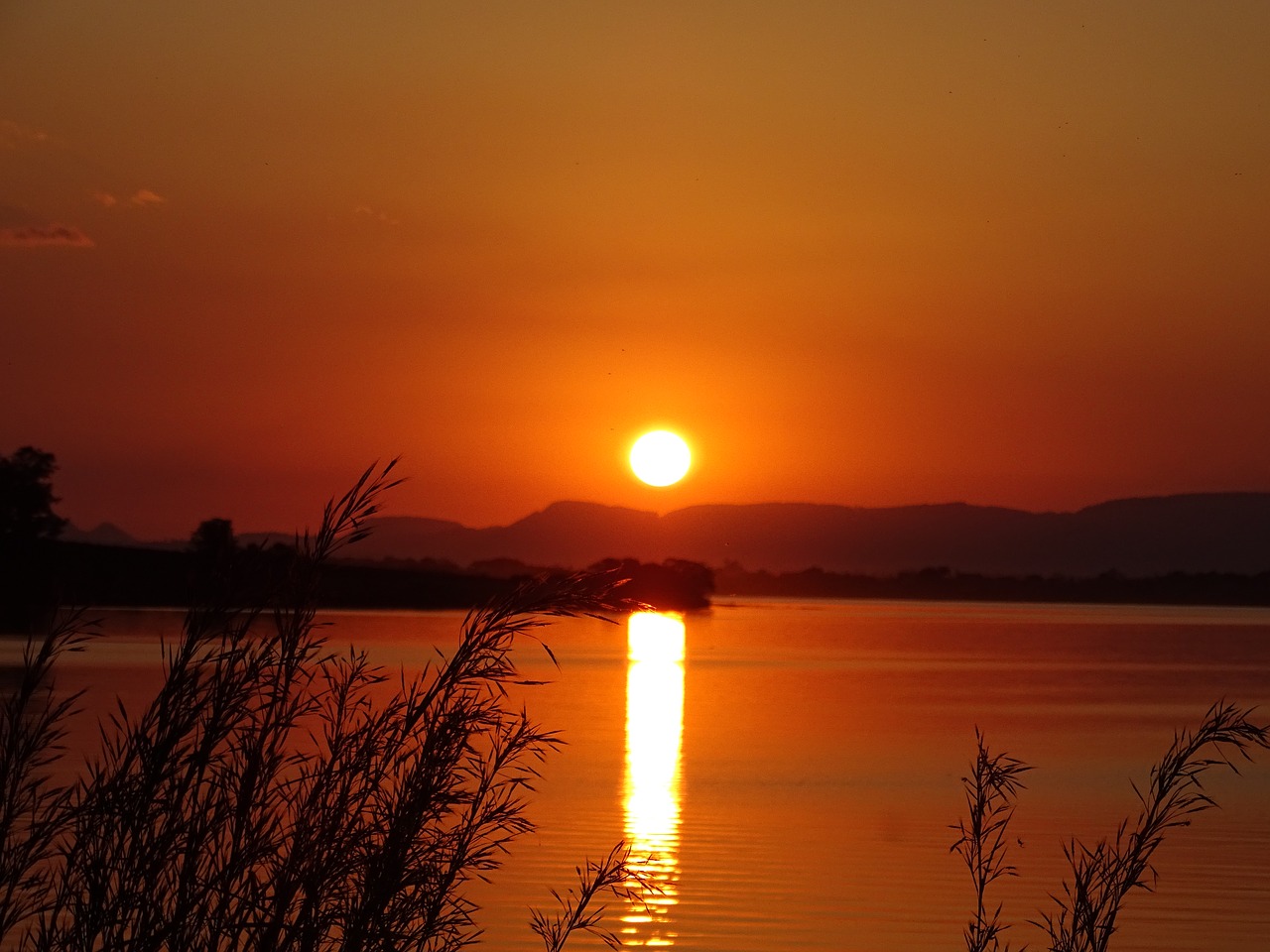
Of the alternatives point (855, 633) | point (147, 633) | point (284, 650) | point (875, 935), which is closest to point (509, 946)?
point (875, 935)

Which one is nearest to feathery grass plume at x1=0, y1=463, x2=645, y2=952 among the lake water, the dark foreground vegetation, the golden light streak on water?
the dark foreground vegetation

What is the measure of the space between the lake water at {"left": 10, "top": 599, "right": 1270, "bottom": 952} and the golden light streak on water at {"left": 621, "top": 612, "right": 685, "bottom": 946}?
73mm

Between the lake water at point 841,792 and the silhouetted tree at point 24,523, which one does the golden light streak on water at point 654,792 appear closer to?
the lake water at point 841,792

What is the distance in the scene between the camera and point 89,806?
226 inches

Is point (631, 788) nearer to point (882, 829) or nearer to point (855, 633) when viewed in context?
point (882, 829)

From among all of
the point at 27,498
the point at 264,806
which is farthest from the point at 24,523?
the point at 264,806

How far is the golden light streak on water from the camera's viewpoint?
53.9ft

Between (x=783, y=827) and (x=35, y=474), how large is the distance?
2470 inches

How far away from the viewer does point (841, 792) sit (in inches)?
1102

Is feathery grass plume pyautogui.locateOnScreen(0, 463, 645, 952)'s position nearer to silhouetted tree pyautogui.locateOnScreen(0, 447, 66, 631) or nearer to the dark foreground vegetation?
the dark foreground vegetation

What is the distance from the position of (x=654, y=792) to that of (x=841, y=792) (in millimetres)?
3590

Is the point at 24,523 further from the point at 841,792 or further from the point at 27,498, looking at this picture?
the point at 841,792

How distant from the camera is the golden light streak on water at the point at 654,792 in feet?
53.9

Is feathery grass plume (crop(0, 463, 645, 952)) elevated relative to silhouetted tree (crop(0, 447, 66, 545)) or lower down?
lower down
